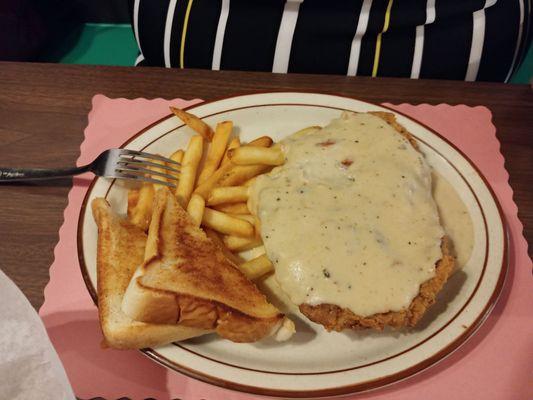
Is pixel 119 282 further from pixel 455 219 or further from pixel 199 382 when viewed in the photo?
pixel 455 219

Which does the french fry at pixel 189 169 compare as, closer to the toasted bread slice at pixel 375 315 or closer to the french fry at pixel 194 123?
the french fry at pixel 194 123

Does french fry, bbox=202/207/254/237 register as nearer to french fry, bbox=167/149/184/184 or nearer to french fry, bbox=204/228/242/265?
french fry, bbox=204/228/242/265

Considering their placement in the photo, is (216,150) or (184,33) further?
(184,33)

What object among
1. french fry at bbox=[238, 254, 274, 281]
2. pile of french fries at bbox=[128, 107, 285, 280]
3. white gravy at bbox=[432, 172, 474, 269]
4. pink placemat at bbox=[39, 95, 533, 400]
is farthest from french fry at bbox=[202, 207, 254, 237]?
white gravy at bbox=[432, 172, 474, 269]

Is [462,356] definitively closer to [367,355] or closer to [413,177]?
[367,355]

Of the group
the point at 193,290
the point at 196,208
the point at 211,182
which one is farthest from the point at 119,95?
the point at 193,290

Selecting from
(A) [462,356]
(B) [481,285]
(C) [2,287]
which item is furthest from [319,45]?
(C) [2,287]
